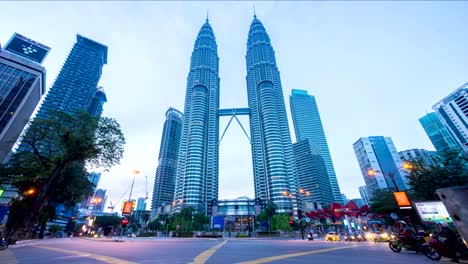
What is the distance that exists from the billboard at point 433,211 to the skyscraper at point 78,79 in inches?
6659

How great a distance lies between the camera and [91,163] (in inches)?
1201

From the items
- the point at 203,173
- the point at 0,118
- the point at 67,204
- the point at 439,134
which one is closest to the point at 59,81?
the point at 0,118

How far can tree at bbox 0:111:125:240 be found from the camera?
995 inches

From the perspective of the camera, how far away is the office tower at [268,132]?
130625 millimetres

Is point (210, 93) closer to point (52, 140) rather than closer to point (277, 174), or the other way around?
point (277, 174)

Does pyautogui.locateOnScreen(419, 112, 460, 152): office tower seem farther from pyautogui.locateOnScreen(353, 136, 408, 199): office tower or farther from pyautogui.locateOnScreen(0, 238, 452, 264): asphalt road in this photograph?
pyautogui.locateOnScreen(0, 238, 452, 264): asphalt road

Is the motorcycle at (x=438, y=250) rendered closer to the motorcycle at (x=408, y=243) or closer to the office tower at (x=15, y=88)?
the motorcycle at (x=408, y=243)

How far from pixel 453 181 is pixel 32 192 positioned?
52877mm

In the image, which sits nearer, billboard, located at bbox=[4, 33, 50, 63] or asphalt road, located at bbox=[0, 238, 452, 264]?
asphalt road, located at bbox=[0, 238, 452, 264]

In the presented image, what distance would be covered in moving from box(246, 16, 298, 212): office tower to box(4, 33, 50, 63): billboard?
450 feet

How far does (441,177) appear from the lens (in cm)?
1972

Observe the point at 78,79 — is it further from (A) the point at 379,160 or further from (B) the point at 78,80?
(A) the point at 379,160

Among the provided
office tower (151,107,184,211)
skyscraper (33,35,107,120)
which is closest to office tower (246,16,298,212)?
office tower (151,107,184,211)

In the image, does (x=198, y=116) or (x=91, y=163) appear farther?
(x=198, y=116)
